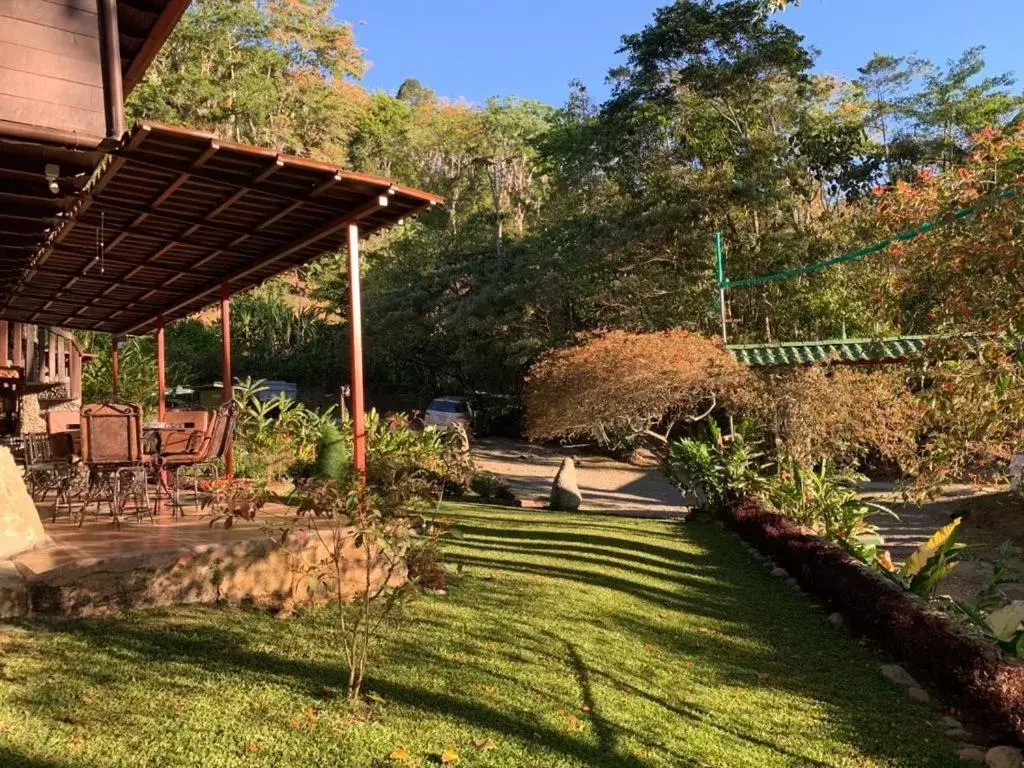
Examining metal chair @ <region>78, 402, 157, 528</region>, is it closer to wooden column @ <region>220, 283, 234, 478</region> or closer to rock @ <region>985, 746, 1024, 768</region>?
wooden column @ <region>220, 283, 234, 478</region>

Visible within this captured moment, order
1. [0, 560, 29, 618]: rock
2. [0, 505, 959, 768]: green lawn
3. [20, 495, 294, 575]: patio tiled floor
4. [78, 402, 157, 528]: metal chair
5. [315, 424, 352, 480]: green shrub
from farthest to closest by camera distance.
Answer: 1. [315, 424, 352, 480]: green shrub
2. [78, 402, 157, 528]: metal chair
3. [20, 495, 294, 575]: patio tiled floor
4. [0, 560, 29, 618]: rock
5. [0, 505, 959, 768]: green lawn

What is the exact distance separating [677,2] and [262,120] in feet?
49.4

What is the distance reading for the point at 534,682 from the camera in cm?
406

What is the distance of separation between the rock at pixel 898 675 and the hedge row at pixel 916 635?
0.20 ft

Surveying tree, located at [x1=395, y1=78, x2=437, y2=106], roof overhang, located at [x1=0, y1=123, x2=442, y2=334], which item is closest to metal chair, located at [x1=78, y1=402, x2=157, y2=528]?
roof overhang, located at [x1=0, y1=123, x2=442, y2=334]

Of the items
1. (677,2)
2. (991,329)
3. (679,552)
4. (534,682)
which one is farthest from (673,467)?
(677,2)

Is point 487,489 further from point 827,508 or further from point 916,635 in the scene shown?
point 916,635

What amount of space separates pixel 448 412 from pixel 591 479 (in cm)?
570

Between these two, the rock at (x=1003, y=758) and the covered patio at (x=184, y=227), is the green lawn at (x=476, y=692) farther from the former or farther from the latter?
the covered patio at (x=184, y=227)

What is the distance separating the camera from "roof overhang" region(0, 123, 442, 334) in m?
4.36

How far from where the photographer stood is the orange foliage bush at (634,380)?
11.5m

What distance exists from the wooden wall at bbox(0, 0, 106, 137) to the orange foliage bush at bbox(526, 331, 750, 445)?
8271mm

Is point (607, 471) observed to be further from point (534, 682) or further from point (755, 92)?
point (534, 682)

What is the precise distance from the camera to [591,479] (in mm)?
19234
